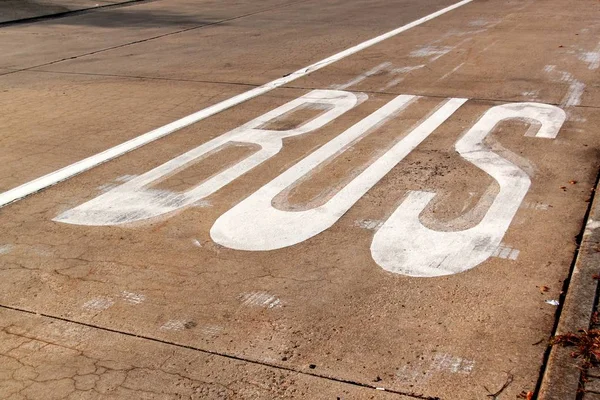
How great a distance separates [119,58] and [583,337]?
10798mm

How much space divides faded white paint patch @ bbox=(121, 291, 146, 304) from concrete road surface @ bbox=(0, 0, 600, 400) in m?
0.03

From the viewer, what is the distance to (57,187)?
22.8ft

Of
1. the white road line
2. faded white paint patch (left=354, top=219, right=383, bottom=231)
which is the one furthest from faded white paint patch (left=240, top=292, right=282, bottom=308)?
the white road line

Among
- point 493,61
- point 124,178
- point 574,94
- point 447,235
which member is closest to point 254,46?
point 493,61

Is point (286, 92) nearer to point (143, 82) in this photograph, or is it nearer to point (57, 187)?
point (143, 82)

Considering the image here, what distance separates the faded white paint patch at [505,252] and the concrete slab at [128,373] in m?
1.80

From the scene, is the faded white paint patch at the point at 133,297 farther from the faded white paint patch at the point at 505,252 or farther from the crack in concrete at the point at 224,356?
the faded white paint patch at the point at 505,252

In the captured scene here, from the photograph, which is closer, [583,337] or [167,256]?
[583,337]

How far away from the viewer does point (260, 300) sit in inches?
190

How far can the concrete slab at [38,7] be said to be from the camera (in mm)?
19562

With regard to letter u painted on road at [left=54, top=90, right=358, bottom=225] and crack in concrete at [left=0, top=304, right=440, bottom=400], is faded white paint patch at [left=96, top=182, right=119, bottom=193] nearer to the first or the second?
letter u painted on road at [left=54, top=90, right=358, bottom=225]

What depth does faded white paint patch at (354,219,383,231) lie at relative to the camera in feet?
19.1

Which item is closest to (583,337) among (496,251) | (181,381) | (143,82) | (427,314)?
(427,314)

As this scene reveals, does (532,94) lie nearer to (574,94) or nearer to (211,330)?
(574,94)
